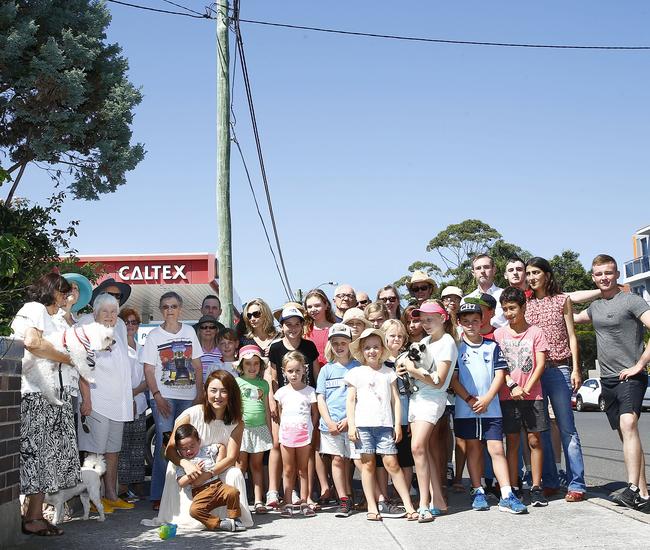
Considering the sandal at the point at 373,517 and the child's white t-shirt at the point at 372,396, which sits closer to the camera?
the sandal at the point at 373,517

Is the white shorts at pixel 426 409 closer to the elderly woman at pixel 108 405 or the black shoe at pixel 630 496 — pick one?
the black shoe at pixel 630 496

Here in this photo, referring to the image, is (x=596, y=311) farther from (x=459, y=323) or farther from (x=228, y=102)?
(x=228, y=102)

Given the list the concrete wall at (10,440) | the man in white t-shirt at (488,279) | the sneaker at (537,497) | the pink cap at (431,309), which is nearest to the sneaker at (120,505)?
the concrete wall at (10,440)

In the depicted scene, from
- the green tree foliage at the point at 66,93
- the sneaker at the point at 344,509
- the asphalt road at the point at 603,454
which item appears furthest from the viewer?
the green tree foliage at the point at 66,93

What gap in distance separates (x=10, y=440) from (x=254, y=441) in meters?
2.34

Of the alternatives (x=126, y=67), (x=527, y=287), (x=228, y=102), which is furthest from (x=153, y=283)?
(x=527, y=287)

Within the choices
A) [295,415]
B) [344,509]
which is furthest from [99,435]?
[344,509]

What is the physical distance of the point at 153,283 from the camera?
28688 millimetres

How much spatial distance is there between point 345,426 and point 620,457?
649cm

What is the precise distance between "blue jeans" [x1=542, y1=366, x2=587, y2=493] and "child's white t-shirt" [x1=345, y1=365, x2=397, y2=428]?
1502 mm

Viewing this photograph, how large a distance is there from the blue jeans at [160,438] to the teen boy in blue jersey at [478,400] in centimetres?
256

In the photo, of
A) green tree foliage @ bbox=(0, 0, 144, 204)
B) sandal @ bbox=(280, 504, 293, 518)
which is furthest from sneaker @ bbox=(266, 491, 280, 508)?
green tree foliage @ bbox=(0, 0, 144, 204)

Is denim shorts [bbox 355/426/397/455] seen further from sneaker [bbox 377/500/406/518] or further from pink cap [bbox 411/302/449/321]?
pink cap [bbox 411/302/449/321]

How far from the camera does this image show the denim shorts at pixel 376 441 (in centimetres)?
668
